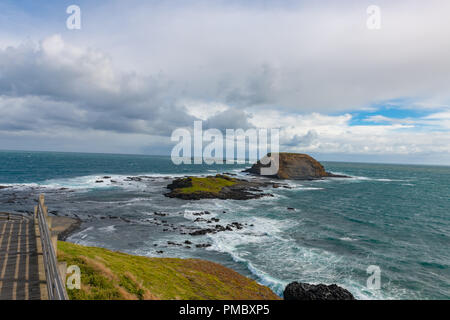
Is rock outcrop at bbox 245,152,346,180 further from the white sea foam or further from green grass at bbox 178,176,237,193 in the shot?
the white sea foam

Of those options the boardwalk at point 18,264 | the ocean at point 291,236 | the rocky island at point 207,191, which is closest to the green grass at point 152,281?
the boardwalk at point 18,264

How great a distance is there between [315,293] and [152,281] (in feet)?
43.3

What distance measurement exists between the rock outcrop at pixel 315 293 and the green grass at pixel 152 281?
63.5 inches

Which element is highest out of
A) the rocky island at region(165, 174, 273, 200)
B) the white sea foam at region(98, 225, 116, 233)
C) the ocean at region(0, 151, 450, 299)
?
the rocky island at region(165, 174, 273, 200)

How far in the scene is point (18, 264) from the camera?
11234 mm

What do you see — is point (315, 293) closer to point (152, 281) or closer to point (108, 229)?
point (152, 281)

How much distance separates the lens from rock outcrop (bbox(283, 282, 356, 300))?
18.8m

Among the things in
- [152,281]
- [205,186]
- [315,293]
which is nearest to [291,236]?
[315,293]

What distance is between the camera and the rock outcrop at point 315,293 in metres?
18.8

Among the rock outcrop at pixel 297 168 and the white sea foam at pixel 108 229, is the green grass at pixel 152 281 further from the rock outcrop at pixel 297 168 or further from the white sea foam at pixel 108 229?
the rock outcrop at pixel 297 168

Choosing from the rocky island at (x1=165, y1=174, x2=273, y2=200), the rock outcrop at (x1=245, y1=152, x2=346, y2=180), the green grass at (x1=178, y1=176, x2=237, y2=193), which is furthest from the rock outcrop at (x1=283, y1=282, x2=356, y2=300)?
the rock outcrop at (x1=245, y1=152, x2=346, y2=180)

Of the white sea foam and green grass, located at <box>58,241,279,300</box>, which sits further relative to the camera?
the white sea foam

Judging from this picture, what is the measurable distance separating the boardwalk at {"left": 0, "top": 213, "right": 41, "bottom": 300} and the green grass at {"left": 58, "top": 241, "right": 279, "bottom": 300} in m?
1.57
